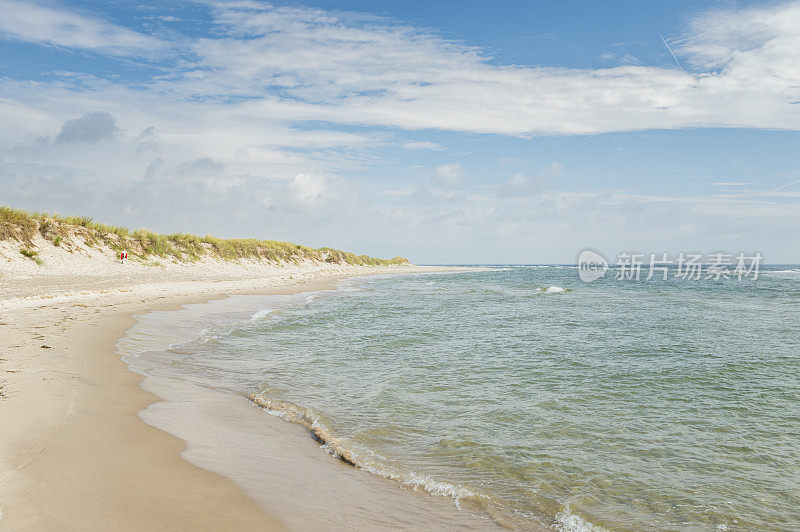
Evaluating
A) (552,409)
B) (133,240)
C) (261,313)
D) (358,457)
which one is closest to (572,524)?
(358,457)

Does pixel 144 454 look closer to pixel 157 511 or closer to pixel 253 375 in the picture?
pixel 157 511

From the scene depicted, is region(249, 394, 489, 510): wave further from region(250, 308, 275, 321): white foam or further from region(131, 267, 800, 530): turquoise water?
region(250, 308, 275, 321): white foam

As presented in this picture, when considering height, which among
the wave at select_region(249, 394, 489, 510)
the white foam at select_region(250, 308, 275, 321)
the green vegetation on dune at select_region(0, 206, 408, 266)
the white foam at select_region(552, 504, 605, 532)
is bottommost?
the white foam at select_region(250, 308, 275, 321)

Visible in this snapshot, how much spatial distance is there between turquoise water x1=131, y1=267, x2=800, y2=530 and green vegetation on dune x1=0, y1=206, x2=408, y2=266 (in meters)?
17.9

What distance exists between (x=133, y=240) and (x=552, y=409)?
33914mm

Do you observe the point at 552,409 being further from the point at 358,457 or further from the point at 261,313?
the point at 261,313

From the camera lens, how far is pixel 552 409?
6.95 meters

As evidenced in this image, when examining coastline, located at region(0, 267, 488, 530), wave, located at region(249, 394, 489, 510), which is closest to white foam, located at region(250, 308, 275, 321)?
coastline, located at region(0, 267, 488, 530)

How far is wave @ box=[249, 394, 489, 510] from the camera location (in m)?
4.48

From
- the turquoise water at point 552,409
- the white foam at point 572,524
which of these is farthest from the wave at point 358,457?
the white foam at point 572,524

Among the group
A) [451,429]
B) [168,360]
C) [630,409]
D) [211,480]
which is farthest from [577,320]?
[211,480]

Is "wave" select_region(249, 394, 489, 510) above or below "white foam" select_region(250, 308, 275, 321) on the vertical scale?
above

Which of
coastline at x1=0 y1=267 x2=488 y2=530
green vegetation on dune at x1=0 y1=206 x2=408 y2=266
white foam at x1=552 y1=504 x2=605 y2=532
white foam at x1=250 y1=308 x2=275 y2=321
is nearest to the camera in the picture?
coastline at x1=0 y1=267 x2=488 y2=530

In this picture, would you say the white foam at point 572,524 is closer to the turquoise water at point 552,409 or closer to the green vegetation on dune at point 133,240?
the turquoise water at point 552,409
